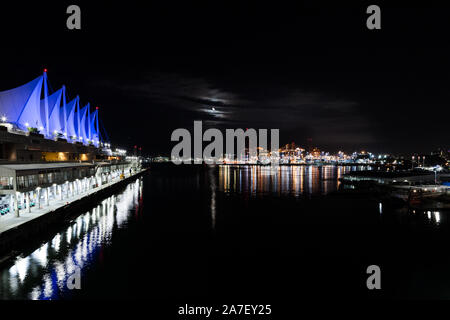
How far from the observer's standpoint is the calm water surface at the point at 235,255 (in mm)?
8648

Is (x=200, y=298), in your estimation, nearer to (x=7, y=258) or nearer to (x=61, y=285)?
(x=61, y=285)

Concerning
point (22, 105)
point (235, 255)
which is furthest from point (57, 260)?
point (22, 105)

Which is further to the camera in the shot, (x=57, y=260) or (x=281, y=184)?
(x=281, y=184)

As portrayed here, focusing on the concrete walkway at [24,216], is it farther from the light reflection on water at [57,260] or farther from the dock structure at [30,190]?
the light reflection on water at [57,260]

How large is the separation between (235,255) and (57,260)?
6.24 meters

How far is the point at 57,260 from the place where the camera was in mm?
10289

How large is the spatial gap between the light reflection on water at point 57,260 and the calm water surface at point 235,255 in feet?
0.09

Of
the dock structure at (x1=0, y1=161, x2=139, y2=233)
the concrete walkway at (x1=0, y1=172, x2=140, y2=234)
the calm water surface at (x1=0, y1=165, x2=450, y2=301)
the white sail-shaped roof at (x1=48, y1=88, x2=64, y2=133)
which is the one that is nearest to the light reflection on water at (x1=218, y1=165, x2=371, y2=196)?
the calm water surface at (x1=0, y1=165, x2=450, y2=301)

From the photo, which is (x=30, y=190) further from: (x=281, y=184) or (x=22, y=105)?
(x=281, y=184)

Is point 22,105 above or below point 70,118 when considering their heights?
below
